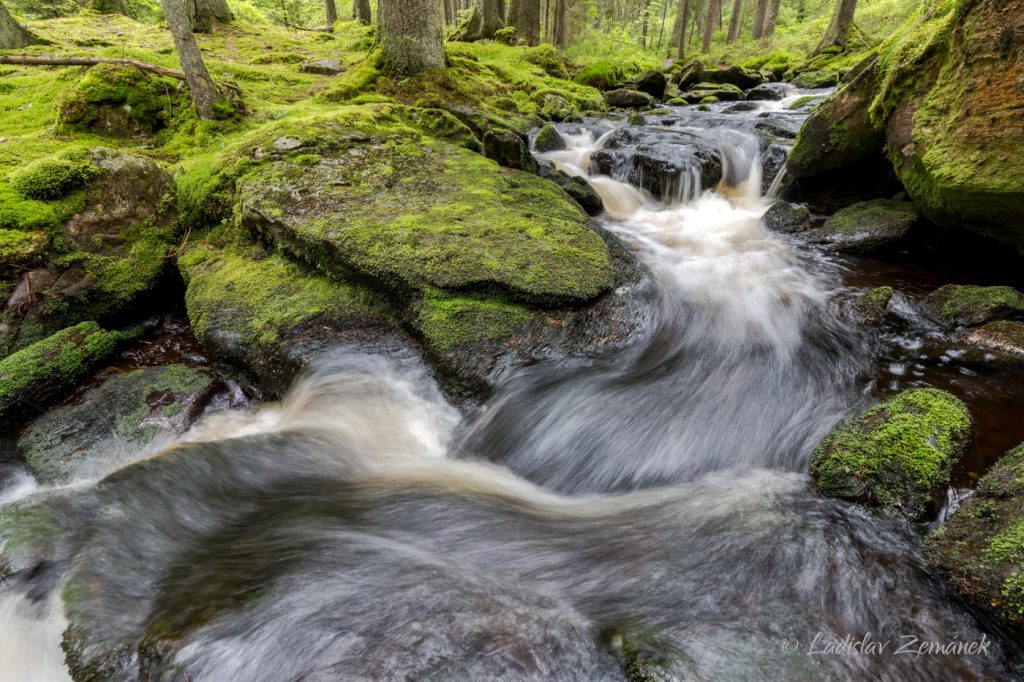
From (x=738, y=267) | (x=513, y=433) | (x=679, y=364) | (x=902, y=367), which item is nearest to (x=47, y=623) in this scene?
(x=513, y=433)

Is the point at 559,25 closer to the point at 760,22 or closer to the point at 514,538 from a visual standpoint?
the point at 760,22

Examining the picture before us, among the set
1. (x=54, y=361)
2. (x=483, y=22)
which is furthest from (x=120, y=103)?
(x=483, y=22)

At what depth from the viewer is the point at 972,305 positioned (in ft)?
12.8

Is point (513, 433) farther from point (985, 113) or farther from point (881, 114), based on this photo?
point (881, 114)

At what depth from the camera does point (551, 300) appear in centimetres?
388

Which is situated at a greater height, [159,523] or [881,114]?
[881,114]

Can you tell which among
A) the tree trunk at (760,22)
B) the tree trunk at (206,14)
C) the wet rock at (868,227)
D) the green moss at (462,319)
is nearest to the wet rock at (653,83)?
the wet rock at (868,227)

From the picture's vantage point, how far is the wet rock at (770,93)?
14.8m

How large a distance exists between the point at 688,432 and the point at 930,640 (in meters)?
1.59

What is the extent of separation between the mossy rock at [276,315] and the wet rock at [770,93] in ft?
52.0

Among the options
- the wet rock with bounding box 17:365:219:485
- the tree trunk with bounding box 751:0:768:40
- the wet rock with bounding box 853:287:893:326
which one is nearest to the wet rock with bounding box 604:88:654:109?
the wet rock with bounding box 853:287:893:326

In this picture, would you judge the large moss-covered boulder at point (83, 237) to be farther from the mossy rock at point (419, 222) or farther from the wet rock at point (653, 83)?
the wet rock at point (653, 83)

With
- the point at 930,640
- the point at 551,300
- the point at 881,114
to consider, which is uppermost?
the point at 881,114

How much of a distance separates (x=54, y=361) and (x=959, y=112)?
7270 mm
